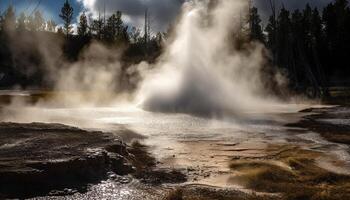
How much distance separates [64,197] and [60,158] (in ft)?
3.08

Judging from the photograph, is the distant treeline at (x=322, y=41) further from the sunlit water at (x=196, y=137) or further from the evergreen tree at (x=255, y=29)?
the sunlit water at (x=196, y=137)

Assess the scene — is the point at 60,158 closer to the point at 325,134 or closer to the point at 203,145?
the point at 203,145

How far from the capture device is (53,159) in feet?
19.4

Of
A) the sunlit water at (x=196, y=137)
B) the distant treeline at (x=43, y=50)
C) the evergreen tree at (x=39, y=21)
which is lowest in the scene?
the sunlit water at (x=196, y=137)

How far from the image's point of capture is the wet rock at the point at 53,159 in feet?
17.4

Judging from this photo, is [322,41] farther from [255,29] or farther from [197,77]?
[197,77]

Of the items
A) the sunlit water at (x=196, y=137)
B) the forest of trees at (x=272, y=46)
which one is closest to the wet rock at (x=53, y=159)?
the sunlit water at (x=196, y=137)

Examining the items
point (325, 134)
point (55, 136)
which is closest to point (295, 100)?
point (325, 134)

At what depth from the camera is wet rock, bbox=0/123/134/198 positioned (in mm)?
5305

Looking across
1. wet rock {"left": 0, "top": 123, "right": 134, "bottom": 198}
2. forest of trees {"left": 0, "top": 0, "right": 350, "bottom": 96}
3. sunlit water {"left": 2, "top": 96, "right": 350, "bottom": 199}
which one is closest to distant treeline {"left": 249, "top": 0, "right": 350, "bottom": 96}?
forest of trees {"left": 0, "top": 0, "right": 350, "bottom": 96}

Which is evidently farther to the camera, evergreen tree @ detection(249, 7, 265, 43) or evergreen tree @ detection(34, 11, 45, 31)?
evergreen tree @ detection(34, 11, 45, 31)

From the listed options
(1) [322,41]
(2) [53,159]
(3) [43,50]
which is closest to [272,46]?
(1) [322,41]

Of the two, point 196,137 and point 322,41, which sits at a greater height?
point 322,41

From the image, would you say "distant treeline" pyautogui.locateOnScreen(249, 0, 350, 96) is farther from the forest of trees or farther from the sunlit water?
the sunlit water
